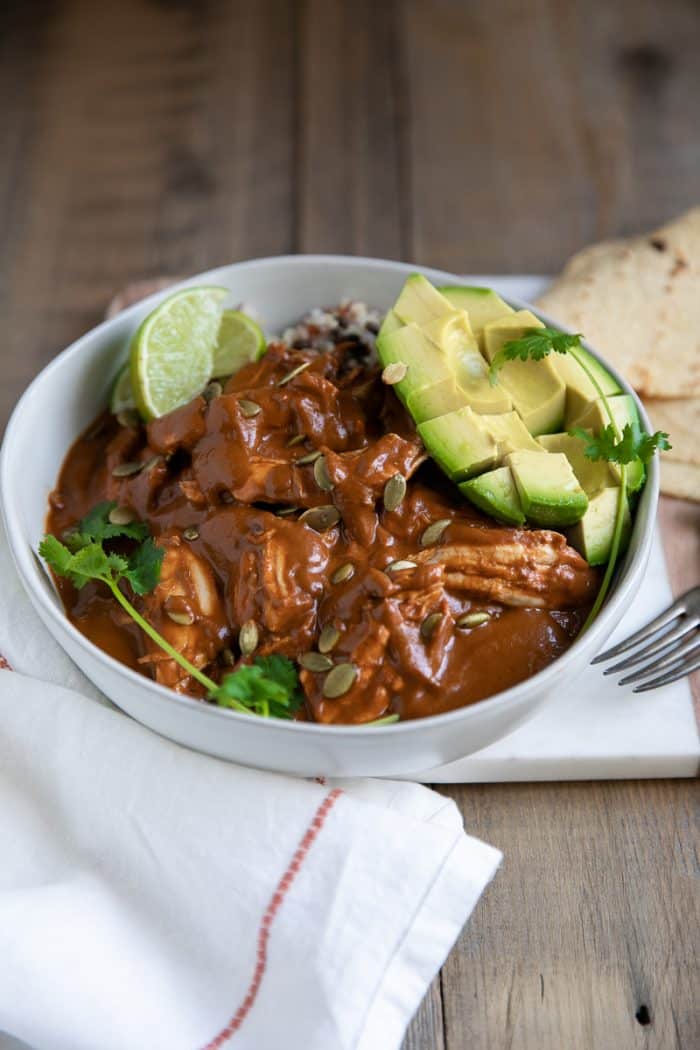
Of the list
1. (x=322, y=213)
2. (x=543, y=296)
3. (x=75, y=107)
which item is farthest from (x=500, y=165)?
(x=75, y=107)

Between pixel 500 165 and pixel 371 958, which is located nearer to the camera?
pixel 371 958

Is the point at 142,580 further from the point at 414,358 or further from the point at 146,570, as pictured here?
the point at 414,358

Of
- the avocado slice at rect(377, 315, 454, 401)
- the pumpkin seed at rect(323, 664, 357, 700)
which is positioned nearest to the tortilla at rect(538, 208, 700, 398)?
the avocado slice at rect(377, 315, 454, 401)

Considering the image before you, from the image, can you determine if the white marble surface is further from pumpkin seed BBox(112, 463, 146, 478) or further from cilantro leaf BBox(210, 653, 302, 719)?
pumpkin seed BBox(112, 463, 146, 478)

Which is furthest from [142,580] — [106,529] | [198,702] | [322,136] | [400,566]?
[322,136]

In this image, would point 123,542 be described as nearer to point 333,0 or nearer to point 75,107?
point 75,107
